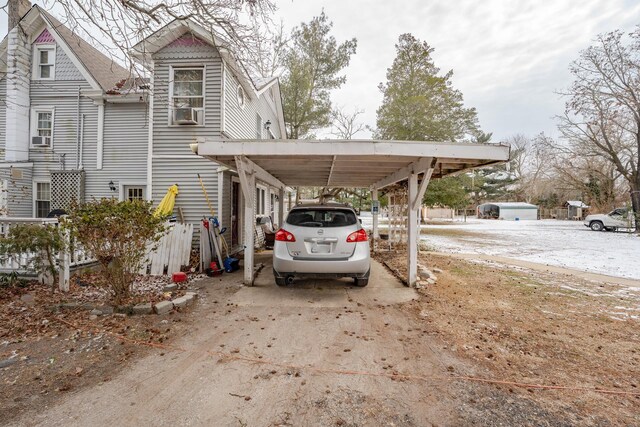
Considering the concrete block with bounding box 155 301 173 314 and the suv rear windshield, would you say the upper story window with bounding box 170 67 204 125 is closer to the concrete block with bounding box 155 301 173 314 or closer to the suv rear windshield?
the suv rear windshield

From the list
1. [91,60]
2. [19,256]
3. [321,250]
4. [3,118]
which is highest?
[91,60]

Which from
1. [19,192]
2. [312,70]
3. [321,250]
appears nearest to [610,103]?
[312,70]

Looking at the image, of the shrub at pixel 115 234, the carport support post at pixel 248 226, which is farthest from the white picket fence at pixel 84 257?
the carport support post at pixel 248 226

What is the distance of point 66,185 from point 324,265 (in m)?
10.7

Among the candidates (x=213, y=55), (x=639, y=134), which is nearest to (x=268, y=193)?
(x=213, y=55)

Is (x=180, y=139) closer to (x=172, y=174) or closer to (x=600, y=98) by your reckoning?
(x=172, y=174)

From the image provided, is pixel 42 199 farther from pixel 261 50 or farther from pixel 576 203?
pixel 576 203

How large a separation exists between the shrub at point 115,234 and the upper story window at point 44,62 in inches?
414

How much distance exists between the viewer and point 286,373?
2854mm

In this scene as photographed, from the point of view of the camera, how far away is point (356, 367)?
298cm

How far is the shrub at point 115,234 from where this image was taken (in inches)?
160

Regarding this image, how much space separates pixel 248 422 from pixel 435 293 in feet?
14.0

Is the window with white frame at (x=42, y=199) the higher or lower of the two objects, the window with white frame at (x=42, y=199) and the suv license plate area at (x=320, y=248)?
the higher

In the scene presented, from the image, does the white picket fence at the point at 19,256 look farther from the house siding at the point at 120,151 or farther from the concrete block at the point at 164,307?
the house siding at the point at 120,151
